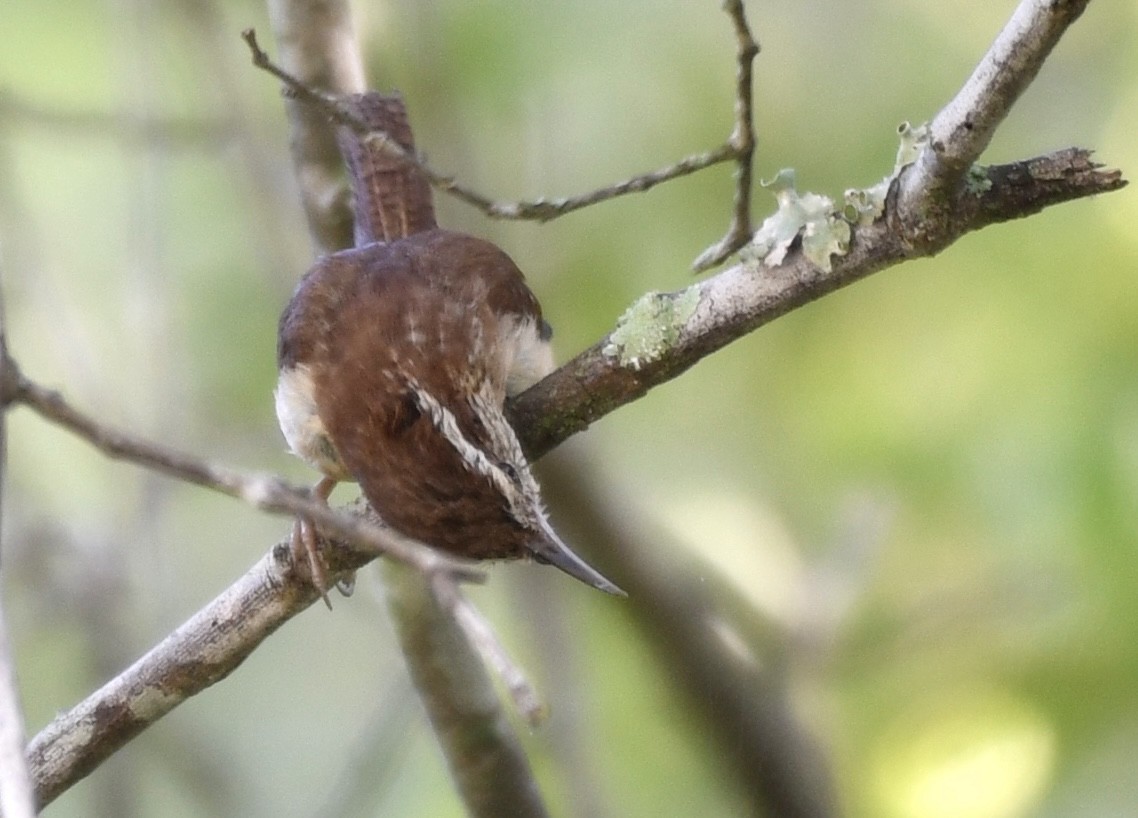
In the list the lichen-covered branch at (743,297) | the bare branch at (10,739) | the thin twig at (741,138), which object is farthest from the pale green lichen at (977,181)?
the bare branch at (10,739)

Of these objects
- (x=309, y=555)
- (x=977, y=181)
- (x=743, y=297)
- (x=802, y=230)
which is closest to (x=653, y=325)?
(x=743, y=297)

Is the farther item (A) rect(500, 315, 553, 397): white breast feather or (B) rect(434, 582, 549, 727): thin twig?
(A) rect(500, 315, 553, 397): white breast feather

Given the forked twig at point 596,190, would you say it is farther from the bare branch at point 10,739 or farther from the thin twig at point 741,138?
the bare branch at point 10,739

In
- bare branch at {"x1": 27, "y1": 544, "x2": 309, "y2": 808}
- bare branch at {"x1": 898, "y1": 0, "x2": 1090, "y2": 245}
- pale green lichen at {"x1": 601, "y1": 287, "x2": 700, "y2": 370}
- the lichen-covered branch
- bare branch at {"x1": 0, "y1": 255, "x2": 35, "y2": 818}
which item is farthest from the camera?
bare branch at {"x1": 27, "y1": 544, "x2": 309, "y2": 808}

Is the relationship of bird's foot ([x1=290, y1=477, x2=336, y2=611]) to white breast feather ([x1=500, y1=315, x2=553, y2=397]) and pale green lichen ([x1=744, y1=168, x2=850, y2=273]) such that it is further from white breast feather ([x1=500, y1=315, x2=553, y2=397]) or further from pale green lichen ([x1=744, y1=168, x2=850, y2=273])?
pale green lichen ([x1=744, y1=168, x2=850, y2=273])

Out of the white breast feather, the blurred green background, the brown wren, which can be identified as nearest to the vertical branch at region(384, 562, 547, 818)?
the blurred green background

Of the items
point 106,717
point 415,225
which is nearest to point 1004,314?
point 415,225

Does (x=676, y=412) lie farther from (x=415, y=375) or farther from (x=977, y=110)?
(x=977, y=110)

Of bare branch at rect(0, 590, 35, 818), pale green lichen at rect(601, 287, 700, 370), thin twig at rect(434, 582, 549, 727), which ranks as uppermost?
pale green lichen at rect(601, 287, 700, 370)
